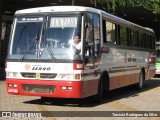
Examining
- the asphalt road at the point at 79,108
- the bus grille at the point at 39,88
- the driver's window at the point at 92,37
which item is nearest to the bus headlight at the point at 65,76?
the bus grille at the point at 39,88

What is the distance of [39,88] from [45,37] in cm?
141

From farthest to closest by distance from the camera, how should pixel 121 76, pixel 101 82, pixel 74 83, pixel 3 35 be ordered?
pixel 3 35 < pixel 121 76 < pixel 101 82 < pixel 74 83

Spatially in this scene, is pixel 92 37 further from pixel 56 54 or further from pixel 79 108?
pixel 79 108

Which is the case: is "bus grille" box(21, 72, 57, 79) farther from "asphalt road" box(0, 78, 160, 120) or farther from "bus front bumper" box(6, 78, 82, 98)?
"asphalt road" box(0, 78, 160, 120)

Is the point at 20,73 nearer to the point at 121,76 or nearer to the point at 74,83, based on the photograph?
the point at 74,83

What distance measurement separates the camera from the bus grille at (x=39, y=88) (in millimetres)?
11180

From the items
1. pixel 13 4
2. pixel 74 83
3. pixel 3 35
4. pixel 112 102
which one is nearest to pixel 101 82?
pixel 112 102

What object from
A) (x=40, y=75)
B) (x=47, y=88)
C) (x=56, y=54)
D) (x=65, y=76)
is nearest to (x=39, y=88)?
(x=47, y=88)

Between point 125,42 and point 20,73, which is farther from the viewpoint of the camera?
point 125,42

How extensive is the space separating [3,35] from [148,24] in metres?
23.2

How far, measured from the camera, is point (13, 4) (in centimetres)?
2781

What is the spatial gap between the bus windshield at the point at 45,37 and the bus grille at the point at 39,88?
0.76m

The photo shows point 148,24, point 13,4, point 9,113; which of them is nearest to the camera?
point 9,113

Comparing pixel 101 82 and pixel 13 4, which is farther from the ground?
pixel 13 4
